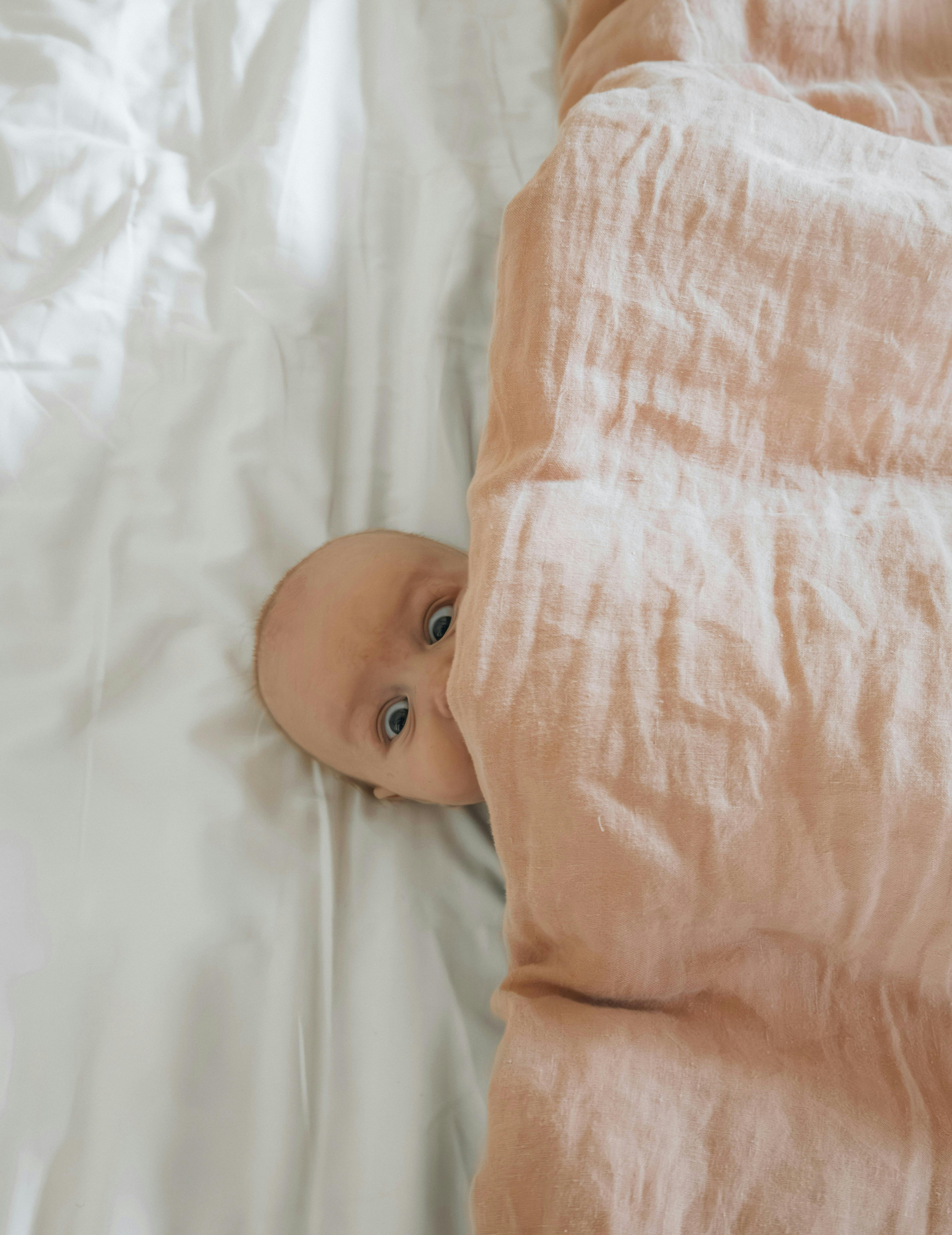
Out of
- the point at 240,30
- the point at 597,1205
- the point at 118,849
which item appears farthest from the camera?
the point at 240,30

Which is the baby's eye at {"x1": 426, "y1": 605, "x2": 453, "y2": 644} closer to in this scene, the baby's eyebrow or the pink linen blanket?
the baby's eyebrow

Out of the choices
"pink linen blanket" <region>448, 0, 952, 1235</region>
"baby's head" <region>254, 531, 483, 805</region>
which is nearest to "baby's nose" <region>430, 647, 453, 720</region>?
"baby's head" <region>254, 531, 483, 805</region>

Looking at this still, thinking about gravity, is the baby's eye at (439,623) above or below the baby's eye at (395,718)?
above

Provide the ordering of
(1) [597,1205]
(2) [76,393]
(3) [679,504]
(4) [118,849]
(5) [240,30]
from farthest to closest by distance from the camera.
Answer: (5) [240,30] < (2) [76,393] < (4) [118,849] < (3) [679,504] < (1) [597,1205]

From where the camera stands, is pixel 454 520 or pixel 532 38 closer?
pixel 454 520

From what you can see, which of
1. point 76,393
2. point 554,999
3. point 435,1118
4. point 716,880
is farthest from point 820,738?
point 76,393

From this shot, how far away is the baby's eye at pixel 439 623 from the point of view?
85cm

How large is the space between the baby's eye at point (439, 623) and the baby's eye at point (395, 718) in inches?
2.6

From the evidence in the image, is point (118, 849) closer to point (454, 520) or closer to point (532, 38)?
point (454, 520)

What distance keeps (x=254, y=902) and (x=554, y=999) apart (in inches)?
11.6

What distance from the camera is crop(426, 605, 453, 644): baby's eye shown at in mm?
851

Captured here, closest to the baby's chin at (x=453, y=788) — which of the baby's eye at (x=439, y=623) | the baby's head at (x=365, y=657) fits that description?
the baby's head at (x=365, y=657)

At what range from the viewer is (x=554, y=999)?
631mm

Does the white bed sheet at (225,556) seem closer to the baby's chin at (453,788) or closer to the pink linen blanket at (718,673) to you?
the baby's chin at (453,788)
